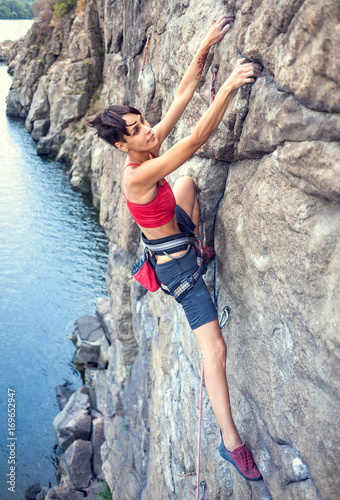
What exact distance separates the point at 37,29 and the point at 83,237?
2315 centimetres

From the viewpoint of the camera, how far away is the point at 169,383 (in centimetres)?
561

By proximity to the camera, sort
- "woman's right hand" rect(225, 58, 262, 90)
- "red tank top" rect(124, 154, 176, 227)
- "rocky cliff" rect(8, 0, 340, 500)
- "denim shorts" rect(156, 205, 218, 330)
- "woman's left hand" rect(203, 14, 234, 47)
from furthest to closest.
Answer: "denim shorts" rect(156, 205, 218, 330) < "red tank top" rect(124, 154, 176, 227) < "woman's left hand" rect(203, 14, 234, 47) < "woman's right hand" rect(225, 58, 262, 90) < "rocky cliff" rect(8, 0, 340, 500)

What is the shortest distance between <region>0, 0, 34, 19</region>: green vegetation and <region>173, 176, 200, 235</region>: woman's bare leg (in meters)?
93.5

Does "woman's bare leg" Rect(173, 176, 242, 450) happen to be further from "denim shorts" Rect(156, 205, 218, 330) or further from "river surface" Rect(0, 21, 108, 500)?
"river surface" Rect(0, 21, 108, 500)

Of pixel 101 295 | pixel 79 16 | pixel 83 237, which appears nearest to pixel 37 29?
pixel 79 16

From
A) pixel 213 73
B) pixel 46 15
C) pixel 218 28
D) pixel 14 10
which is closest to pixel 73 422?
pixel 213 73

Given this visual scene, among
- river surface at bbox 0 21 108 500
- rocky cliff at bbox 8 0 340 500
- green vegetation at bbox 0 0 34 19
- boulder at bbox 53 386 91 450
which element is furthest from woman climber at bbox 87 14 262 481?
green vegetation at bbox 0 0 34 19

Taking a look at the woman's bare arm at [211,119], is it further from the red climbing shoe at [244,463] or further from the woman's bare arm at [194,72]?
the red climbing shoe at [244,463]

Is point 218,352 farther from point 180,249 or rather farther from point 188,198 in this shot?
point 188,198

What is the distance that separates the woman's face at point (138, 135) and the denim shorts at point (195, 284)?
0.78 m

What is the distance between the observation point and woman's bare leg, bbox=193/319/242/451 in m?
3.38

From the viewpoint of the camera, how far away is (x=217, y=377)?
3518 mm

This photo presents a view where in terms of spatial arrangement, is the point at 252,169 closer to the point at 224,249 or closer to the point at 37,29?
the point at 224,249

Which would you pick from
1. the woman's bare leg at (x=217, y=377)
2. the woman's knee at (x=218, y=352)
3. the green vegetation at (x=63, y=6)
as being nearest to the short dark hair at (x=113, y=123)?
the woman's bare leg at (x=217, y=377)
